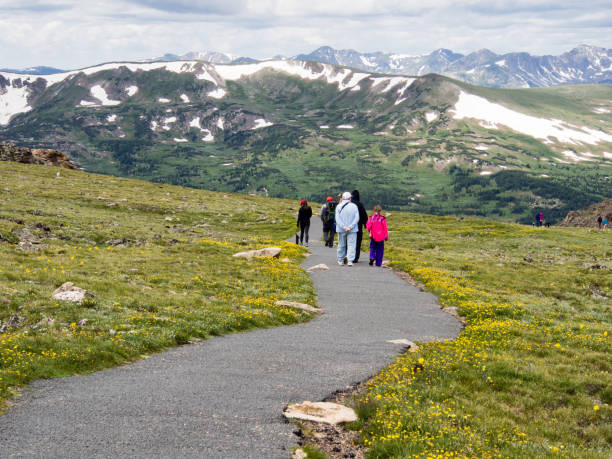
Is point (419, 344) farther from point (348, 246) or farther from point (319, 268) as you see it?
point (348, 246)

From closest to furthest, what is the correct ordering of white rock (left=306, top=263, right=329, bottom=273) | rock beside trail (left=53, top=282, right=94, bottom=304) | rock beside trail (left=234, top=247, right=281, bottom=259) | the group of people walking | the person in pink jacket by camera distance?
rock beside trail (left=53, top=282, right=94, bottom=304) → the group of people walking → the person in pink jacket → white rock (left=306, top=263, right=329, bottom=273) → rock beside trail (left=234, top=247, right=281, bottom=259)

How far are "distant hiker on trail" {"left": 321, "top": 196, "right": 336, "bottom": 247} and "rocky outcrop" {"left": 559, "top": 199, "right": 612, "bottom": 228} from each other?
262ft

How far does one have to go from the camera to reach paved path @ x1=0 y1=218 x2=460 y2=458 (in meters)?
8.12

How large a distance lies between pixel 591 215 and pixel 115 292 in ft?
372

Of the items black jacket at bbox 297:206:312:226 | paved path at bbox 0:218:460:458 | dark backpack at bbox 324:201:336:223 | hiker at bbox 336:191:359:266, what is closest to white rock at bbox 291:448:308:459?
paved path at bbox 0:218:460:458

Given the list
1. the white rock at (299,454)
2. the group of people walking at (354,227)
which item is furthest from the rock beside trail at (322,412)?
the group of people walking at (354,227)

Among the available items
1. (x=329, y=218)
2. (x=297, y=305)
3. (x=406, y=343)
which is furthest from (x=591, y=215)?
(x=406, y=343)

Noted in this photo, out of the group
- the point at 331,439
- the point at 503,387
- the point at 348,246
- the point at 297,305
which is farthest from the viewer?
the point at 348,246

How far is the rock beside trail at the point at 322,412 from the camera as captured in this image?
9.73m

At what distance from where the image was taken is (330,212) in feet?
131

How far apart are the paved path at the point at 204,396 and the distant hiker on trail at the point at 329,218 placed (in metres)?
21.4

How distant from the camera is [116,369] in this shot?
12000 mm

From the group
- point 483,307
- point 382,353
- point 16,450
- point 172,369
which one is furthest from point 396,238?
point 16,450

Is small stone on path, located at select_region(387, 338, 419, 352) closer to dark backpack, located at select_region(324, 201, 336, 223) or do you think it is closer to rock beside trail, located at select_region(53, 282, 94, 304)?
rock beside trail, located at select_region(53, 282, 94, 304)
